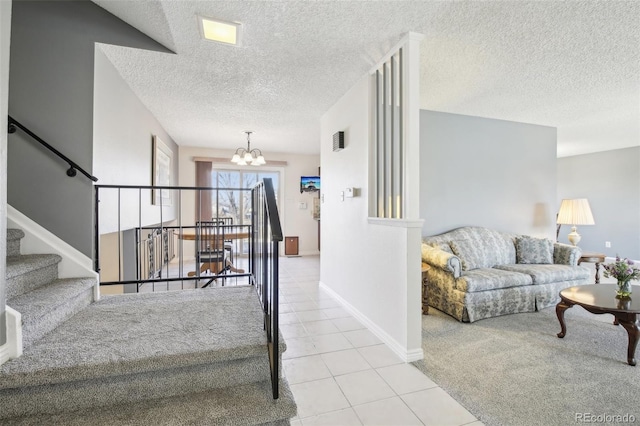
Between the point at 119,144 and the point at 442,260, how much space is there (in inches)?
140

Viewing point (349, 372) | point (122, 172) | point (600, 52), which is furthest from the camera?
point (122, 172)

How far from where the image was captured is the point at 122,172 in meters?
3.01

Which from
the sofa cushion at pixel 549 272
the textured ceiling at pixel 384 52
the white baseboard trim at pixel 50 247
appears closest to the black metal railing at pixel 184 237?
the white baseboard trim at pixel 50 247

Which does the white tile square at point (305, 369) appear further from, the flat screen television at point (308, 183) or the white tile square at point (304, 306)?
the flat screen television at point (308, 183)

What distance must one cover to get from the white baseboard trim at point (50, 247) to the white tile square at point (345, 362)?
73.0 inches

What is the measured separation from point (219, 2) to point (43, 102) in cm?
156

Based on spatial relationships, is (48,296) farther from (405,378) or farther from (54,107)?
(405,378)

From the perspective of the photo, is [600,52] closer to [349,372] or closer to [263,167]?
[349,372]

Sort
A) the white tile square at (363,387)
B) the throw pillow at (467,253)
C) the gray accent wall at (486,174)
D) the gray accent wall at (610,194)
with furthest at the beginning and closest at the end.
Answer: the gray accent wall at (610,194) < the gray accent wall at (486,174) < the throw pillow at (467,253) < the white tile square at (363,387)

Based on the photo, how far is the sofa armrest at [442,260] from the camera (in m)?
3.01

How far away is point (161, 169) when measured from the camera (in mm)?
4809

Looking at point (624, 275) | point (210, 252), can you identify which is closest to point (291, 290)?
point (210, 252)

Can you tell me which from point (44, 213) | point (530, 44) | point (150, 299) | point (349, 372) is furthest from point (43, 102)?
point (530, 44)

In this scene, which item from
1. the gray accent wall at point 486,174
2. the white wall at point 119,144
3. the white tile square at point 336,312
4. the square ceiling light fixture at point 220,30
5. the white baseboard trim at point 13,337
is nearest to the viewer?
the white baseboard trim at point 13,337
